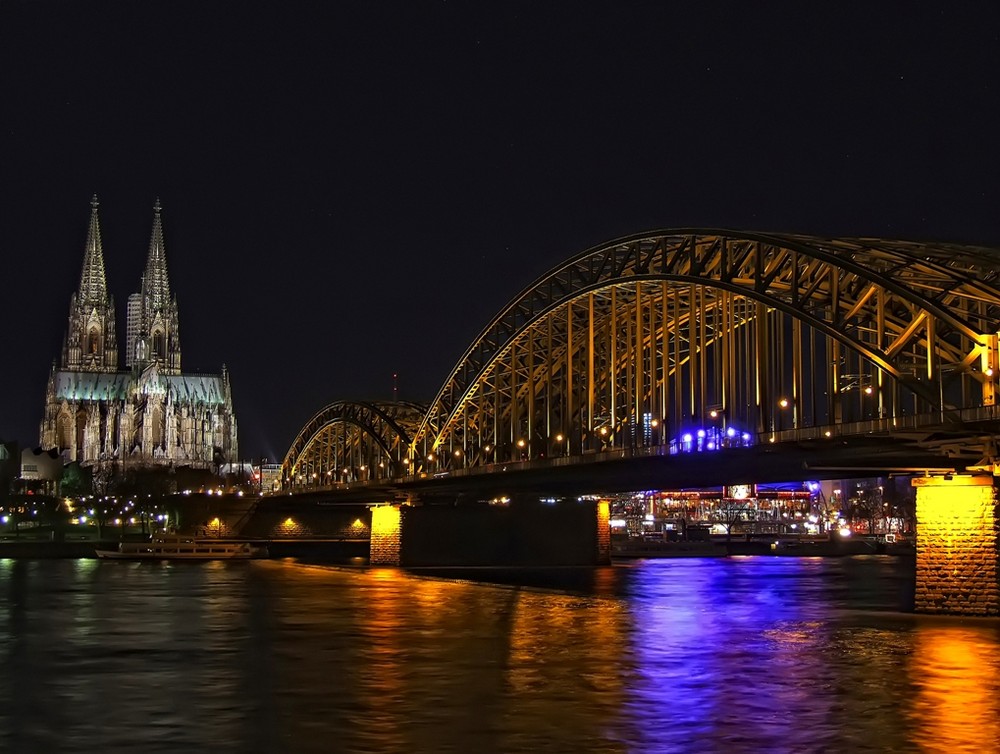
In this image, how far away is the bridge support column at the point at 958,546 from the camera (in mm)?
54875

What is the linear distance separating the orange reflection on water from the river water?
8 centimetres

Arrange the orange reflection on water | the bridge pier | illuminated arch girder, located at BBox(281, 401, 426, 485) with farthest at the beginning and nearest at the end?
illuminated arch girder, located at BBox(281, 401, 426, 485) → the bridge pier → the orange reflection on water

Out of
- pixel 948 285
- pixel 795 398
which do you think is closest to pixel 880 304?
pixel 948 285

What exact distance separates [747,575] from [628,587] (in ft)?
85.2

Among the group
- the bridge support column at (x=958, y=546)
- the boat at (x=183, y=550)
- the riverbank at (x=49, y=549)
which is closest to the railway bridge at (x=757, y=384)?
the bridge support column at (x=958, y=546)

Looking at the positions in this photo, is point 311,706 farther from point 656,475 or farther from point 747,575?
point 747,575

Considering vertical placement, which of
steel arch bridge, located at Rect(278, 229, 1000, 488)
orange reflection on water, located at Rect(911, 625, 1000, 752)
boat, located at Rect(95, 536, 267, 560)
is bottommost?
orange reflection on water, located at Rect(911, 625, 1000, 752)

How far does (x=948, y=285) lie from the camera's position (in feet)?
197

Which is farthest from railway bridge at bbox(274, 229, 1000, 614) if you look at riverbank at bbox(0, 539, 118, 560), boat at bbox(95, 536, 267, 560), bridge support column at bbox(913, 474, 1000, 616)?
riverbank at bbox(0, 539, 118, 560)

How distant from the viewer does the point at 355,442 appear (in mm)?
181750

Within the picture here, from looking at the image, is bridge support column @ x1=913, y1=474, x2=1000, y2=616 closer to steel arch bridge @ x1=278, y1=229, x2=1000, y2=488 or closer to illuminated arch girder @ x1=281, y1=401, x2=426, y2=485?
steel arch bridge @ x1=278, y1=229, x2=1000, y2=488

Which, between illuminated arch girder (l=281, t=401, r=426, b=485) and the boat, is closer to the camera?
the boat

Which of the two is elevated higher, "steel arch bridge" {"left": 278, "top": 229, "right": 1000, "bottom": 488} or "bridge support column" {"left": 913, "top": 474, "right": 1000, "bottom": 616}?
"steel arch bridge" {"left": 278, "top": 229, "right": 1000, "bottom": 488}

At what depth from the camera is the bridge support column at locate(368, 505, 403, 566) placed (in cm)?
12206
